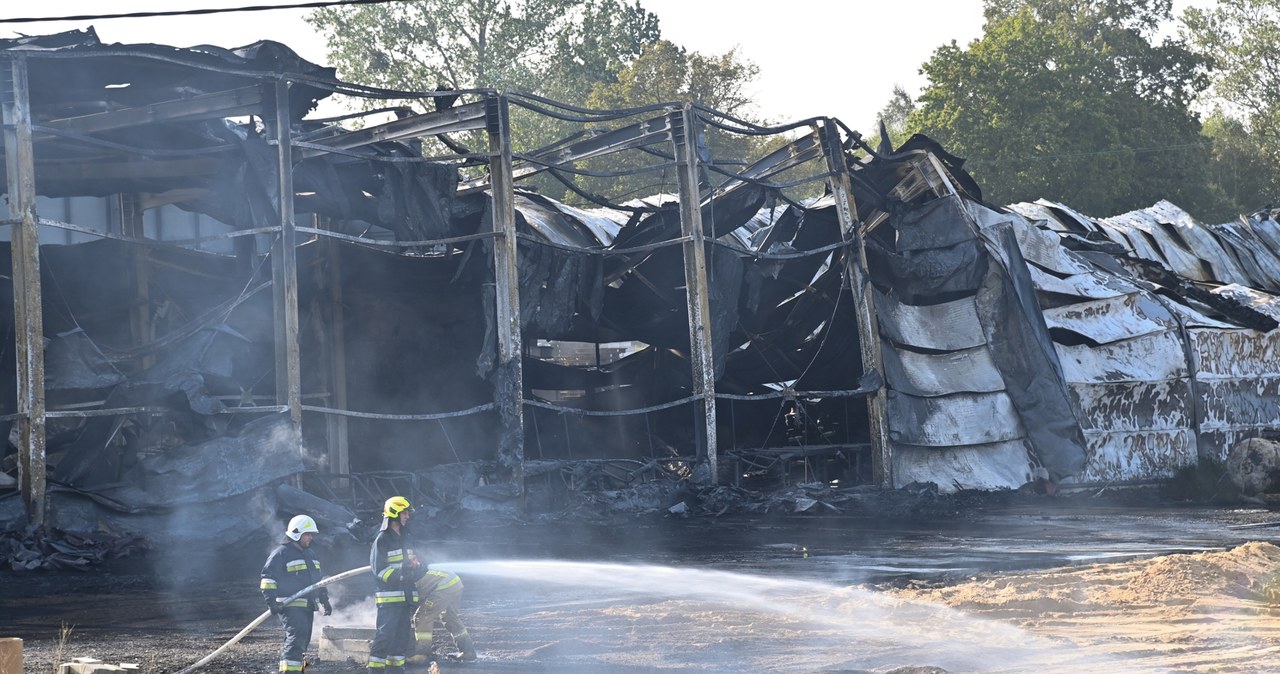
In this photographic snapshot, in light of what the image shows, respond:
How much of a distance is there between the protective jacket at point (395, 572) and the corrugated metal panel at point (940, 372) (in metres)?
13.6

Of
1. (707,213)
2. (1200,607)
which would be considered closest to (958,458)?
(707,213)

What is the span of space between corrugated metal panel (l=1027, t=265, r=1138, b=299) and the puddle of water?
11618 mm

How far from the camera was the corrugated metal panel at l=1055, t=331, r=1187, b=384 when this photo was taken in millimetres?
22578

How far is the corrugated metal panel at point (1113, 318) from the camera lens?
2270 centimetres

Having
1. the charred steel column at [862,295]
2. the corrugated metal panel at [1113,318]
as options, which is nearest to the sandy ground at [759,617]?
the charred steel column at [862,295]

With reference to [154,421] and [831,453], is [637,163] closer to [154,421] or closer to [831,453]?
[831,453]

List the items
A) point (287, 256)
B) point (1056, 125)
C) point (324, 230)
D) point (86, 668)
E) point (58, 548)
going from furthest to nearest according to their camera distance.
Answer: point (1056, 125) < point (324, 230) < point (287, 256) < point (58, 548) < point (86, 668)

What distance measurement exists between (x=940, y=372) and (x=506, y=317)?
7.58 metres

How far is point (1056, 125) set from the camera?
4344cm

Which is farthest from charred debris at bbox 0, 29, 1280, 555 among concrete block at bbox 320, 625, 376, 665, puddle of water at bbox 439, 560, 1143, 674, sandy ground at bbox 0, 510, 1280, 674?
concrete block at bbox 320, 625, 376, 665

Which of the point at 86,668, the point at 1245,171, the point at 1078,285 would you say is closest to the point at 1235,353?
the point at 1078,285

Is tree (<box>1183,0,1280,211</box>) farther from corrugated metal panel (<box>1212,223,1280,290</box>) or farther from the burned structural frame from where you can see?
the burned structural frame

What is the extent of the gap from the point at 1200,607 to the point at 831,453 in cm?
1266

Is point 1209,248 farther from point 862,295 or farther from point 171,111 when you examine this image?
point 171,111
